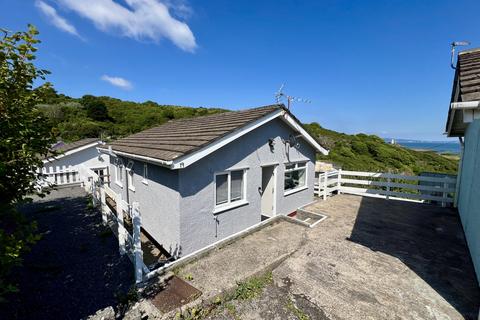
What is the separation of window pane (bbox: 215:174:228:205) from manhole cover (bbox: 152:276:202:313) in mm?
2765

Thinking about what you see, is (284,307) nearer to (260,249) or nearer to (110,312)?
(260,249)

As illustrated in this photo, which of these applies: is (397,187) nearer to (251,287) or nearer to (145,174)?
(251,287)

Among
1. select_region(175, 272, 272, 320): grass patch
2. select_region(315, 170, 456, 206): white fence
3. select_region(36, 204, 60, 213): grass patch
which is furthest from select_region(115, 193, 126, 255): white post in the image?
select_region(315, 170, 456, 206): white fence

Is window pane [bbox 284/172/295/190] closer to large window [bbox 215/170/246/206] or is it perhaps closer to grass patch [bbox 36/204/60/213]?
large window [bbox 215/170/246/206]

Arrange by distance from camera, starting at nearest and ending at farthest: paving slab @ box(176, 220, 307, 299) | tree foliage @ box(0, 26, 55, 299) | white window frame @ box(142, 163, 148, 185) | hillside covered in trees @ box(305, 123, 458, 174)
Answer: tree foliage @ box(0, 26, 55, 299)
paving slab @ box(176, 220, 307, 299)
white window frame @ box(142, 163, 148, 185)
hillside covered in trees @ box(305, 123, 458, 174)

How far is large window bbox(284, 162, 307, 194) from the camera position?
32.8 feet

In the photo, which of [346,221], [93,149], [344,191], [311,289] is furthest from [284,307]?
[93,149]

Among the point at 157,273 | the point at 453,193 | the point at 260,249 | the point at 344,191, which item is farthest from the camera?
the point at 344,191

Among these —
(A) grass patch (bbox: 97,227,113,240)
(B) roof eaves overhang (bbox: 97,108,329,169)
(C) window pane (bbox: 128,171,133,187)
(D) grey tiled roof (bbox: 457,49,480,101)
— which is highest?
(D) grey tiled roof (bbox: 457,49,480,101)

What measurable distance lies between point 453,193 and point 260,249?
34.2 ft

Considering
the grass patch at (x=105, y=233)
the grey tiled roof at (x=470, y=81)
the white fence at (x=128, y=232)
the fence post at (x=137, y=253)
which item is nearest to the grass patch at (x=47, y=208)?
the white fence at (x=128, y=232)

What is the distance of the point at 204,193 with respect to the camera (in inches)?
262

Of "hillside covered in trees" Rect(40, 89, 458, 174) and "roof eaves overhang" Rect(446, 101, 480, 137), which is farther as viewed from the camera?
"hillside covered in trees" Rect(40, 89, 458, 174)

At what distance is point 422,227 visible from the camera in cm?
816
